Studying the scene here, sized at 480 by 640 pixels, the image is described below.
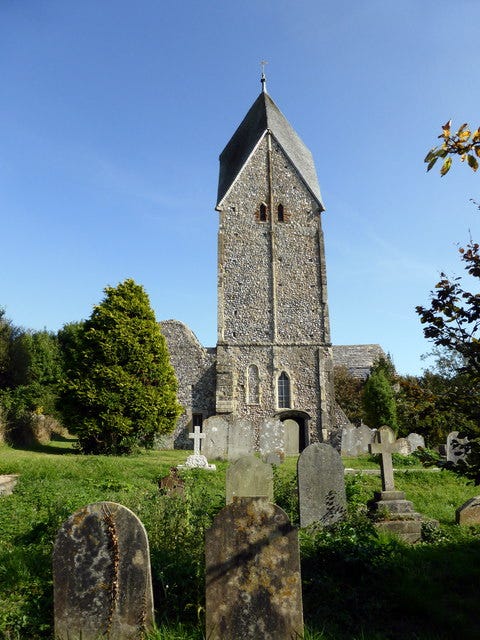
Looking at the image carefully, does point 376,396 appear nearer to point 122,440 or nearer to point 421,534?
point 122,440

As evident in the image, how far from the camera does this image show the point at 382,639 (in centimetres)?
380

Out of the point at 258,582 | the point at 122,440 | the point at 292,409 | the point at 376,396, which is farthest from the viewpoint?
the point at 376,396

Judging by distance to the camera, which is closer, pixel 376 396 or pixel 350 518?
pixel 350 518

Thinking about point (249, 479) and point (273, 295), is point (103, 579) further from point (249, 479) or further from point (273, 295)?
point (273, 295)

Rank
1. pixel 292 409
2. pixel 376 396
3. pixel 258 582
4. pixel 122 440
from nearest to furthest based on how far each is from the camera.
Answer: pixel 258 582, pixel 122 440, pixel 292 409, pixel 376 396

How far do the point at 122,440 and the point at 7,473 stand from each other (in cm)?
605

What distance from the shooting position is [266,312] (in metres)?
23.3

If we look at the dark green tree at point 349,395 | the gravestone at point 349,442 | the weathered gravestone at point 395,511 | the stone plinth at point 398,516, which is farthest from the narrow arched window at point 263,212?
the stone plinth at point 398,516

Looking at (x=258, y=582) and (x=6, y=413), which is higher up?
(x=6, y=413)

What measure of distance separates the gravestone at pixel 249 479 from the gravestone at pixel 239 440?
8.17m

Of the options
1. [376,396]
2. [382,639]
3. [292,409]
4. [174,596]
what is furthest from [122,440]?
[376,396]

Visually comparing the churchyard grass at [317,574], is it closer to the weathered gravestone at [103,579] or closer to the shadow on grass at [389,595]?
the shadow on grass at [389,595]

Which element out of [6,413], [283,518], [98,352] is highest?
[98,352]

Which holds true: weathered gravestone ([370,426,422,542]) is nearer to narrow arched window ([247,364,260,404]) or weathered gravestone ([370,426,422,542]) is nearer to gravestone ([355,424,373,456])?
gravestone ([355,424,373,456])
